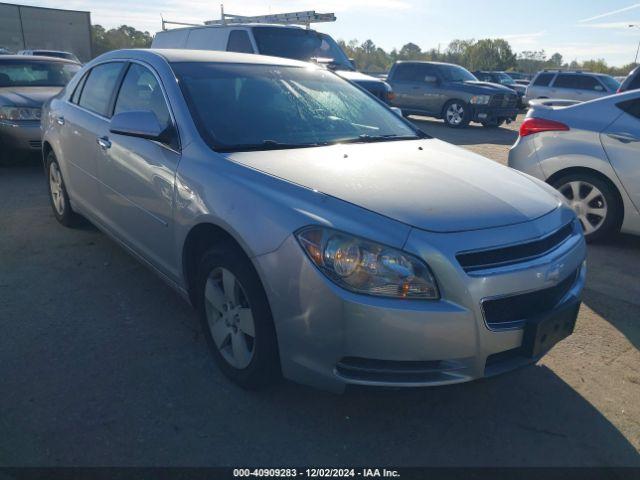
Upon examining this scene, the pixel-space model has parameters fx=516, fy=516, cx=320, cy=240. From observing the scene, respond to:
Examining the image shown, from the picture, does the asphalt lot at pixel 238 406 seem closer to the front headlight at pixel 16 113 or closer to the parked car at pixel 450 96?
the front headlight at pixel 16 113

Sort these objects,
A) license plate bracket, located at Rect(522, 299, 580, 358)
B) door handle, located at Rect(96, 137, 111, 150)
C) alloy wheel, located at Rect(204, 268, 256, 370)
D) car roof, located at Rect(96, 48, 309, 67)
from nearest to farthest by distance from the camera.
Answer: license plate bracket, located at Rect(522, 299, 580, 358)
alloy wheel, located at Rect(204, 268, 256, 370)
car roof, located at Rect(96, 48, 309, 67)
door handle, located at Rect(96, 137, 111, 150)

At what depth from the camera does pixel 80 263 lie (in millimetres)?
4148

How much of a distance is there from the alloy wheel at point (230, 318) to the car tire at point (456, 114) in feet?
44.3

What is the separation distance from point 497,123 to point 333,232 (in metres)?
14.6

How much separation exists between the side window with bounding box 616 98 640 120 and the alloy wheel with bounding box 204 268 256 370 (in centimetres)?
405

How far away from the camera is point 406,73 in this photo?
52.0ft

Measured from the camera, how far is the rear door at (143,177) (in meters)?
2.90

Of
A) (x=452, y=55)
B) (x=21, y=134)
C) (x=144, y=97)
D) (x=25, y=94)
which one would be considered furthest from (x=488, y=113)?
(x=452, y=55)

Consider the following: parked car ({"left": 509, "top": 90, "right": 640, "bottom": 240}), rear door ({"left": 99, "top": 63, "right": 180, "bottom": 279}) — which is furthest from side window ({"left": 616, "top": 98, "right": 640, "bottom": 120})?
rear door ({"left": 99, "top": 63, "right": 180, "bottom": 279})

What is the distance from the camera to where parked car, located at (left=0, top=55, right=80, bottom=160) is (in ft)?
22.9

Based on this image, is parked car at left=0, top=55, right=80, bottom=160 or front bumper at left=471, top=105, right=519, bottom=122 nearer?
parked car at left=0, top=55, right=80, bottom=160

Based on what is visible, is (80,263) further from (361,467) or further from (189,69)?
(361,467)

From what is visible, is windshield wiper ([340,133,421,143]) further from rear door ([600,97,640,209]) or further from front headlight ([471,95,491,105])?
front headlight ([471,95,491,105])

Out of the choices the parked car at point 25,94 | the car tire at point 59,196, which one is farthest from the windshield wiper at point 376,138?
the parked car at point 25,94
